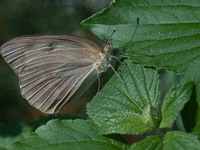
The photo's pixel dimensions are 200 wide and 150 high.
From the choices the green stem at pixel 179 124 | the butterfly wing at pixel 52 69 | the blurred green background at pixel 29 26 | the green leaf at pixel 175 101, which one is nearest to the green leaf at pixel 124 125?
the green leaf at pixel 175 101

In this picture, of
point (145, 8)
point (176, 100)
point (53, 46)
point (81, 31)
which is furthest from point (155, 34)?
point (81, 31)

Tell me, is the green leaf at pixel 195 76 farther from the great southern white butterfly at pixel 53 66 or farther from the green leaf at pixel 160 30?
the great southern white butterfly at pixel 53 66

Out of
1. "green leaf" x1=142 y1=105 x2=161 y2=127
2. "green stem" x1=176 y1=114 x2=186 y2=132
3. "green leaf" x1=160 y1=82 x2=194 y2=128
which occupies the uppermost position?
"green leaf" x1=160 y1=82 x2=194 y2=128

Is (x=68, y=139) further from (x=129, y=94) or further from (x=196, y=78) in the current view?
(x=196, y=78)

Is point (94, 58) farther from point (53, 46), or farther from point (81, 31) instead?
point (81, 31)

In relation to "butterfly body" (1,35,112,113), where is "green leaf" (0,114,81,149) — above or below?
below

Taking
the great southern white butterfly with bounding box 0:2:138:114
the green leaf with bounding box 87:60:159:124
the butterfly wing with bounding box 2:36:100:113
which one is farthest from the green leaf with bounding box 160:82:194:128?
the butterfly wing with bounding box 2:36:100:113

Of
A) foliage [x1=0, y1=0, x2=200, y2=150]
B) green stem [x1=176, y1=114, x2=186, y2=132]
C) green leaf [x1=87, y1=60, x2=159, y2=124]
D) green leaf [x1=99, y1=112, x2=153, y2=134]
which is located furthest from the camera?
green stem [x1=176, y1=114, x2=186, y2=132]

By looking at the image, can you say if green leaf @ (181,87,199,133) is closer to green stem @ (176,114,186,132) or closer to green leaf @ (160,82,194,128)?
green leaf @ (160,82,194,128)
